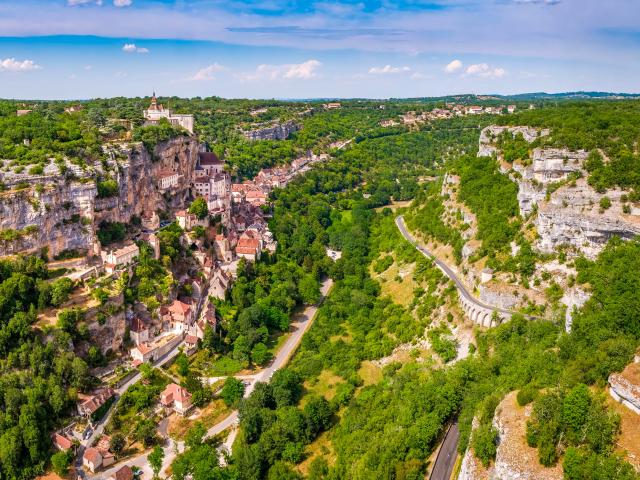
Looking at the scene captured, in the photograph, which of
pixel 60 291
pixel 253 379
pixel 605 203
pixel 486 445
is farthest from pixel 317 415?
pixel 605 203

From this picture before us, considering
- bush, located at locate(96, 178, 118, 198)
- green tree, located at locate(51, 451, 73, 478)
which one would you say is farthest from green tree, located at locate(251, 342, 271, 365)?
bush, located at locate(96, 178, 118, 198)

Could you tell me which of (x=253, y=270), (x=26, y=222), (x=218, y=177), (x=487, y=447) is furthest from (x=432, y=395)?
(x=218, y=177)

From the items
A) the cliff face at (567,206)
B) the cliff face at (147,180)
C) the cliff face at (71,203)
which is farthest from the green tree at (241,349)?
the cliff face at (567,206)

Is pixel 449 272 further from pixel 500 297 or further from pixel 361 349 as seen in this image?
pixel 361 349

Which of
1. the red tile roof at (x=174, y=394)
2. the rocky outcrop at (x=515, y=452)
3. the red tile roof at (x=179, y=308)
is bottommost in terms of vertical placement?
the red tile roof at (x=174, y=394)

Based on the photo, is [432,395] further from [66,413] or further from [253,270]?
[253,270]

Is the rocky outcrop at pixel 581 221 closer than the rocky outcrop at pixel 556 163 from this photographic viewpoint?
Yes

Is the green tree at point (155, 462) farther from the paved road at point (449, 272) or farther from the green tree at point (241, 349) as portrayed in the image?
the paved road at point (449, 272)
